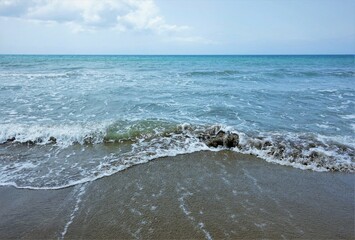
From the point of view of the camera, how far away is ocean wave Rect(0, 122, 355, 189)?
736 centimetres

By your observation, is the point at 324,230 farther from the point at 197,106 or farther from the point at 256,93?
the point at 256,93

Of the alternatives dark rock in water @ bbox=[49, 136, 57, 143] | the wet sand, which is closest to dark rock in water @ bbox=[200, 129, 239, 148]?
the wet sand

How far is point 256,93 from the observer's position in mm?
18922

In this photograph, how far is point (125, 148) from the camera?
30.1 feet

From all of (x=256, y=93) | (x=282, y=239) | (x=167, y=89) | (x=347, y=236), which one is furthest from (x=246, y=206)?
(x=167, y=89)

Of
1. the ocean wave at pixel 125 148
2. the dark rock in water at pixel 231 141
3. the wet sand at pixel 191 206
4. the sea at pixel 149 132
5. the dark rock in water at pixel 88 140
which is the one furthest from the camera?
the dark rock in water at pixel 88 140

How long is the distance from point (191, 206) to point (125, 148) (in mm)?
4358

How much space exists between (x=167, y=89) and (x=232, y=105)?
7.58 metres

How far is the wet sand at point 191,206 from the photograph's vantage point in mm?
4828

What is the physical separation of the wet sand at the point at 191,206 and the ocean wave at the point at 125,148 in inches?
22.8

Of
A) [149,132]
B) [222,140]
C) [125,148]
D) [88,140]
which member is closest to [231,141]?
[222,140]

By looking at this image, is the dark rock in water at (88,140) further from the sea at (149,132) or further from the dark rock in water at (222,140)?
the dark rock in water at (222,140)

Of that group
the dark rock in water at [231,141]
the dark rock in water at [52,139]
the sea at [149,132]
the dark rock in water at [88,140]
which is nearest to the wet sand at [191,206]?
the sea at [149,132]

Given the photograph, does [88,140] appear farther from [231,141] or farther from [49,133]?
[231,141]
